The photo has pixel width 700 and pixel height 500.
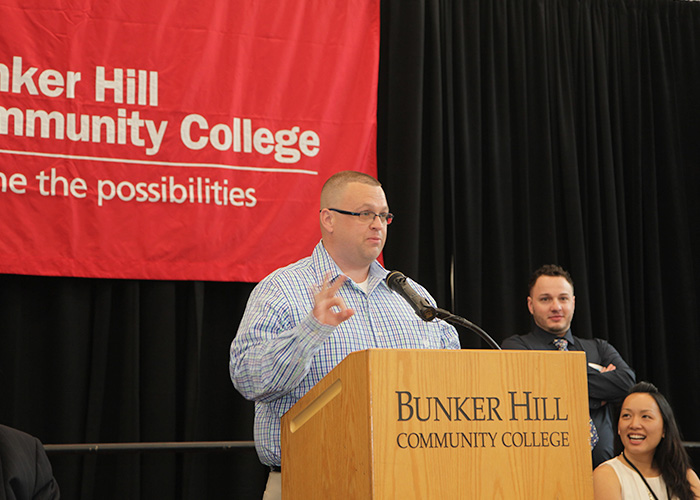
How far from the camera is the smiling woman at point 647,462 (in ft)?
10.4

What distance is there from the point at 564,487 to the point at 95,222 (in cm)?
281

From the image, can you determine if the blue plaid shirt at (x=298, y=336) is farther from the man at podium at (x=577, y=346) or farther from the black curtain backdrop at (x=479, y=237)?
the black curtain backdrop at (x=479, y=237)

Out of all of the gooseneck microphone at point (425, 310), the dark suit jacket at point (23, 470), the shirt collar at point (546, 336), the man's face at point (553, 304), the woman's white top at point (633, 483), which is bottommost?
the woman's white top at point (633, 483)

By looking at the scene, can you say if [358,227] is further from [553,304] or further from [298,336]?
[553,304]

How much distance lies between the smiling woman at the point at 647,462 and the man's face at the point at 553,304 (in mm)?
460

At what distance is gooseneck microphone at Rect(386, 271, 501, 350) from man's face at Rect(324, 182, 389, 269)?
0.30 m

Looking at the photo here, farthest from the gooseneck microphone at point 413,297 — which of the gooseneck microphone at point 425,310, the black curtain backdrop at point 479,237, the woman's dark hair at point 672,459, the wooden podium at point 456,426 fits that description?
the black curtain backdrop at point 479,237

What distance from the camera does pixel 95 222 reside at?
3832 mm

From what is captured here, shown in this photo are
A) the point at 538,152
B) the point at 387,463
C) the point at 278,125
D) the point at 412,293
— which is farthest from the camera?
the point at 538,152

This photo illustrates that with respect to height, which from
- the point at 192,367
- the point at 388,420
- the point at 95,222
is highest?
the point at 95,222

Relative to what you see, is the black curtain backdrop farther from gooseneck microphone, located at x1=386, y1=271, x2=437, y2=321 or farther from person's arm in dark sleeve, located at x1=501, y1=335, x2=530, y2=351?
gooseneck microphone, located at x1=386, y1=271, x2=437, y2=321

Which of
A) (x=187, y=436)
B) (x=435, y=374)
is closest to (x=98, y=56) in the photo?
(x=187, y=436)

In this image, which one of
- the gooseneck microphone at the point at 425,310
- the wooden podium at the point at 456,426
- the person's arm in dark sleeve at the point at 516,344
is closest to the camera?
the wooden podium at the point at 456,426

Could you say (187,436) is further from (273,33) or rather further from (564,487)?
(564,487)
